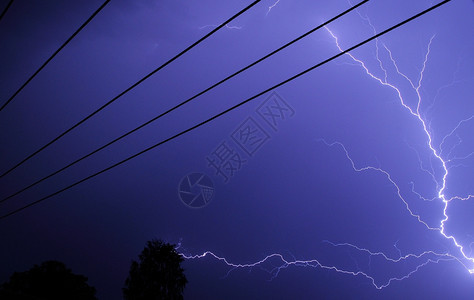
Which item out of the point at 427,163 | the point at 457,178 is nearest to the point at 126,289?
the point at 457,178

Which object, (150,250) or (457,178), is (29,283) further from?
(457,178)

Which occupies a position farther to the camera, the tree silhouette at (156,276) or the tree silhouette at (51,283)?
the tree silhouette at (51,283)

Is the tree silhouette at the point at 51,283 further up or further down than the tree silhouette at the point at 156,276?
further up

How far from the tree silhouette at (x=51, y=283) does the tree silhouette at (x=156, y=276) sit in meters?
4.17

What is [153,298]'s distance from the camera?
14.3 m

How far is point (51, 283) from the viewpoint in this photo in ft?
56.4

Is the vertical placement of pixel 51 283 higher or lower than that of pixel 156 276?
higher

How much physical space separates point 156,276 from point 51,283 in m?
6.79

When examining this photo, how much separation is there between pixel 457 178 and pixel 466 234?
12.2 ft

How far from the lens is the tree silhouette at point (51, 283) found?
1706 centimetres

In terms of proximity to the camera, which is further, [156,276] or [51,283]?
[51,283]

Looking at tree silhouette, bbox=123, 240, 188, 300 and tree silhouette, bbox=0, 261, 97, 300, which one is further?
tree silhouette, bbox=0, 261, 97, 300

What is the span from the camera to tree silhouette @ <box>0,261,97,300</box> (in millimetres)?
17062

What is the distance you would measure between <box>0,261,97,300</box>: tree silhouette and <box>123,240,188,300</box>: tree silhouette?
4.17 metres
